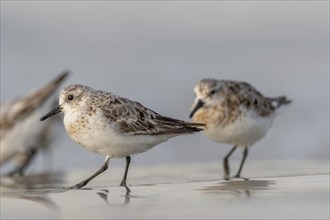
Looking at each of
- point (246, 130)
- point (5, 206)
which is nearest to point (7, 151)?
point (246, 130)

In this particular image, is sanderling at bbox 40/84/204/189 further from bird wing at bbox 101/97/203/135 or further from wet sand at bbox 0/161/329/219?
wet sand at bbox 0/161/329/219

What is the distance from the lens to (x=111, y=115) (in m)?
8.26

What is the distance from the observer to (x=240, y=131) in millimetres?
10820

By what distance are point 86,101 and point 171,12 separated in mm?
12734

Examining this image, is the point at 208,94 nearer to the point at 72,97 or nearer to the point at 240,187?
the point at 72,97

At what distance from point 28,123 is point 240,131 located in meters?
4.21

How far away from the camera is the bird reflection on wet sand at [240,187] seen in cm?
660

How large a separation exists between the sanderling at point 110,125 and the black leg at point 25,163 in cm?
379

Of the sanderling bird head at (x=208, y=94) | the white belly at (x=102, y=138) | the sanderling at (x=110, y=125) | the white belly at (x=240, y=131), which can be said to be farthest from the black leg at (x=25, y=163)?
the white belly at (x=102, y=138)

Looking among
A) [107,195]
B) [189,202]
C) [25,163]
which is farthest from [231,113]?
[189,202]

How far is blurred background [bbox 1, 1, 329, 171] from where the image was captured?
46.3ft

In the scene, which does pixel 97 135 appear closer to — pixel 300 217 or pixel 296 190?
pixel 296 190

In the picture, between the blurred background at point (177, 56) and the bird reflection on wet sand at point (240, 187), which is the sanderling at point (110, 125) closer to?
the bird reflection on wet sand at point (240, 187)

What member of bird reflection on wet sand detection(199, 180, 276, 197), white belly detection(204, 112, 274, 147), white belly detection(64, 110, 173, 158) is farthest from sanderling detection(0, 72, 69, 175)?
bird reflection on wet sand detection(199, 180, 276, 197)
